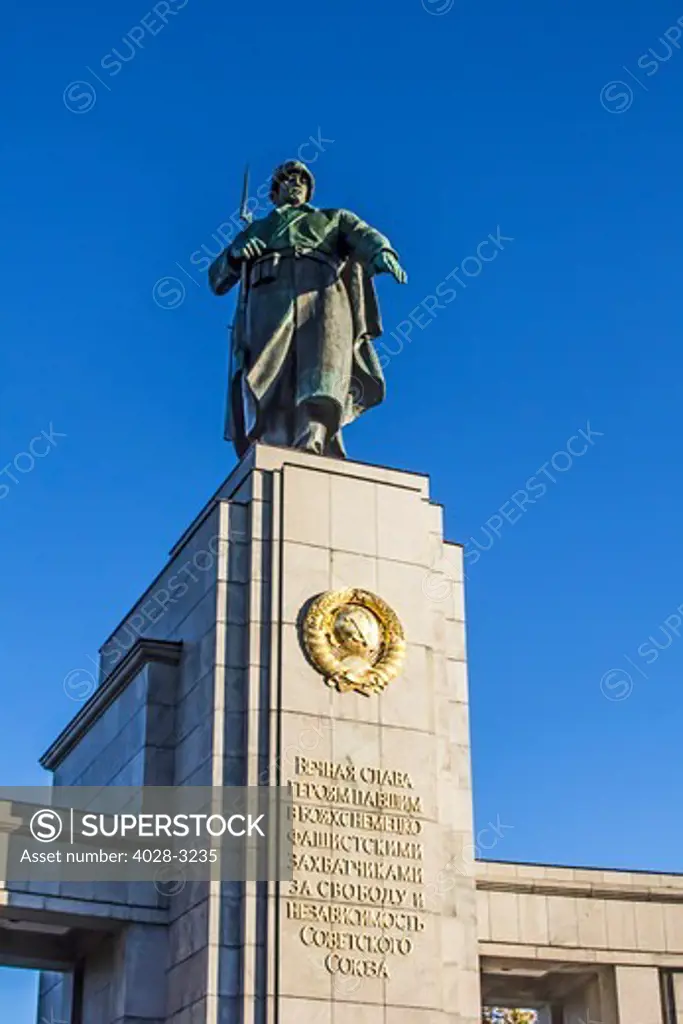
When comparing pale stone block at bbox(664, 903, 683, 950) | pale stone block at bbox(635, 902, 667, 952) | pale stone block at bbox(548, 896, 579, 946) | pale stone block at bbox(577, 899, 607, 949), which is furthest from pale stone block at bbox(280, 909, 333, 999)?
pale stone block at bbox(664, 903, 683, 950)

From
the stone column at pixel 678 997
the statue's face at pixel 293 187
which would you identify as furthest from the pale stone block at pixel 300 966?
the statue's face at pixel 293 187

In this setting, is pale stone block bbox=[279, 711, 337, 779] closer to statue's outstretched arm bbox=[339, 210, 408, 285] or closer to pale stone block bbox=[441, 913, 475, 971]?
pale stone block bbox=[441, 913, 475, 971]

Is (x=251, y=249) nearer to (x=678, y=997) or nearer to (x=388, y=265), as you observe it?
(x=388, y=265)

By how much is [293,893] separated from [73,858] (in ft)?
8.88

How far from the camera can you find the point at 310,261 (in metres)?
22.0

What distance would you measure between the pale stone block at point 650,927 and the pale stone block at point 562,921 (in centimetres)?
93

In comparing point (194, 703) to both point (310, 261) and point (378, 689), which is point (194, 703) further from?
point (310, 261)

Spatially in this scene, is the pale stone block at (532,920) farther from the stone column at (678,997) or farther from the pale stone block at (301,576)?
the pale stone block at (301,576)

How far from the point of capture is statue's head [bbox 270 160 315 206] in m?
22.8

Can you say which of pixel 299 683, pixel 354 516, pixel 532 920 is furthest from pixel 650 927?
pixel 354 516

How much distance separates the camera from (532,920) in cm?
2114

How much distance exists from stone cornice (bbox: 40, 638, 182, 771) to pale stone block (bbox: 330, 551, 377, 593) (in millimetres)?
2252

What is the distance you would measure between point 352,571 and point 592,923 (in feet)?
20.2

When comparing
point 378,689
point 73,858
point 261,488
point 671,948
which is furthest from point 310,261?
point 671,948
